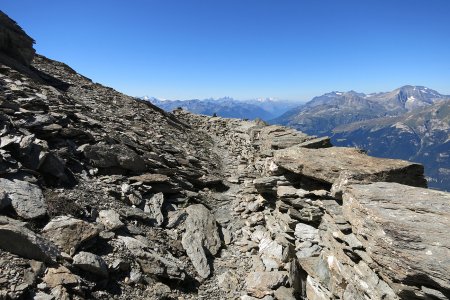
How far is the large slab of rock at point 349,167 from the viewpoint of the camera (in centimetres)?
1510

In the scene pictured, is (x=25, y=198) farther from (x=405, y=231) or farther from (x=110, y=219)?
(x=405, y=231)

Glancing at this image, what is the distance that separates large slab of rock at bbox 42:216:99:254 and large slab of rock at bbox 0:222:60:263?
32.4 inches

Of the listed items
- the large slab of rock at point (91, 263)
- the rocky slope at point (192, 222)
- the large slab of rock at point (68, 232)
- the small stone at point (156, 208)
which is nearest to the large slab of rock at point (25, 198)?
the rocky slope at point (192, 222)

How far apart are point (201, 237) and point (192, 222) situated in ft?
4.16

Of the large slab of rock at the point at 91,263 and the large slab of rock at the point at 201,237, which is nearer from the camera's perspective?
the large slab of rock at the point at 91,263

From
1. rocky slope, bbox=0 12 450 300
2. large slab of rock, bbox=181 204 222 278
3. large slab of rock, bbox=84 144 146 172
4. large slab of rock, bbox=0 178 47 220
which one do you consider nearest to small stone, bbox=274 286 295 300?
rocky slope, bbox=0 12 450 300

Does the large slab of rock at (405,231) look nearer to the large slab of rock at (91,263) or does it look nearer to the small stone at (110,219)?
the large slab of rock at (91,263)

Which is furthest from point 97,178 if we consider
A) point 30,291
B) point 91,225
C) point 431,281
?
point 431,281

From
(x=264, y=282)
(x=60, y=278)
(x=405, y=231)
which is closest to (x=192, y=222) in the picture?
(x=264, y=282)

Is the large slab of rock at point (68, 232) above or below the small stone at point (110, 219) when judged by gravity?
above

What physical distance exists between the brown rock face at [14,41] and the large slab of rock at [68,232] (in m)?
33.9

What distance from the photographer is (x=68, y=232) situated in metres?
12.7

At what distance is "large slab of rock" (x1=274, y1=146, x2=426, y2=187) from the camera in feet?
49.5

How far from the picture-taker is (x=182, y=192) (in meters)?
22.8
